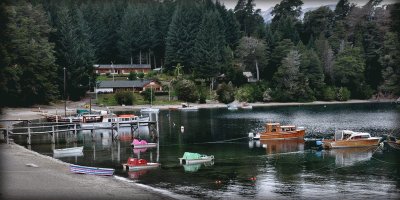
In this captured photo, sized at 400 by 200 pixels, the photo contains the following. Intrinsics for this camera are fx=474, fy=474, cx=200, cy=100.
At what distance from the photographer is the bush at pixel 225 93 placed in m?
96.9

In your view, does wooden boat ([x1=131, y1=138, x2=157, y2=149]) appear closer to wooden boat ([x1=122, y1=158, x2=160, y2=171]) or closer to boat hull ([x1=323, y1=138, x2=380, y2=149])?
wooden boat ([x1=122, y1=158, x2=160, y2=171])

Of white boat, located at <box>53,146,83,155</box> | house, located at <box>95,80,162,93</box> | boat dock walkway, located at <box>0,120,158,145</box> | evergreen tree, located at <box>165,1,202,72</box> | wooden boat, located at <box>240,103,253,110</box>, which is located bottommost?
white boat, located at <box>53,146,83,155</box>

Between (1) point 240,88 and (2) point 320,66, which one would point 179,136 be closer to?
(1) point 240,88

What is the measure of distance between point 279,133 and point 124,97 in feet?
144

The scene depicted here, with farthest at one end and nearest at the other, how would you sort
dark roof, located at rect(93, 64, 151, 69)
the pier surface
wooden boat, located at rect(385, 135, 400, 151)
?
dark roof, located at rect(93, 64, 151, 69)
wooden boat, located at rect(385, 135, 400, 151)
the pier surface

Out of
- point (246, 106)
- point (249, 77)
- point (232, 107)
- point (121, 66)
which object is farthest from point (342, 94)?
point (121, 66)

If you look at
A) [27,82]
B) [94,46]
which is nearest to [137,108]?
[27,82]

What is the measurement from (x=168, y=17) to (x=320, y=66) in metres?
37.2

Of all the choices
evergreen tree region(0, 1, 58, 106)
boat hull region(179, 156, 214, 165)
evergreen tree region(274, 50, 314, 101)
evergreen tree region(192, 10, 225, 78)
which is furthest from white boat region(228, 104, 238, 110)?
boat hull region(179, 156, 214, 165)

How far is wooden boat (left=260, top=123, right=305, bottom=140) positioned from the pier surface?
23.3m

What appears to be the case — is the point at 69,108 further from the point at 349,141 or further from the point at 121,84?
the point at 349,141

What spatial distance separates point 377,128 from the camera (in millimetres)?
56438

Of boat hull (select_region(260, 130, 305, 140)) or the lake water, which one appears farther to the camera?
boat hull (select_region(260, 130, 305, 140))

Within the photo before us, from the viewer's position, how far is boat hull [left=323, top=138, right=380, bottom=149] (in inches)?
1618
